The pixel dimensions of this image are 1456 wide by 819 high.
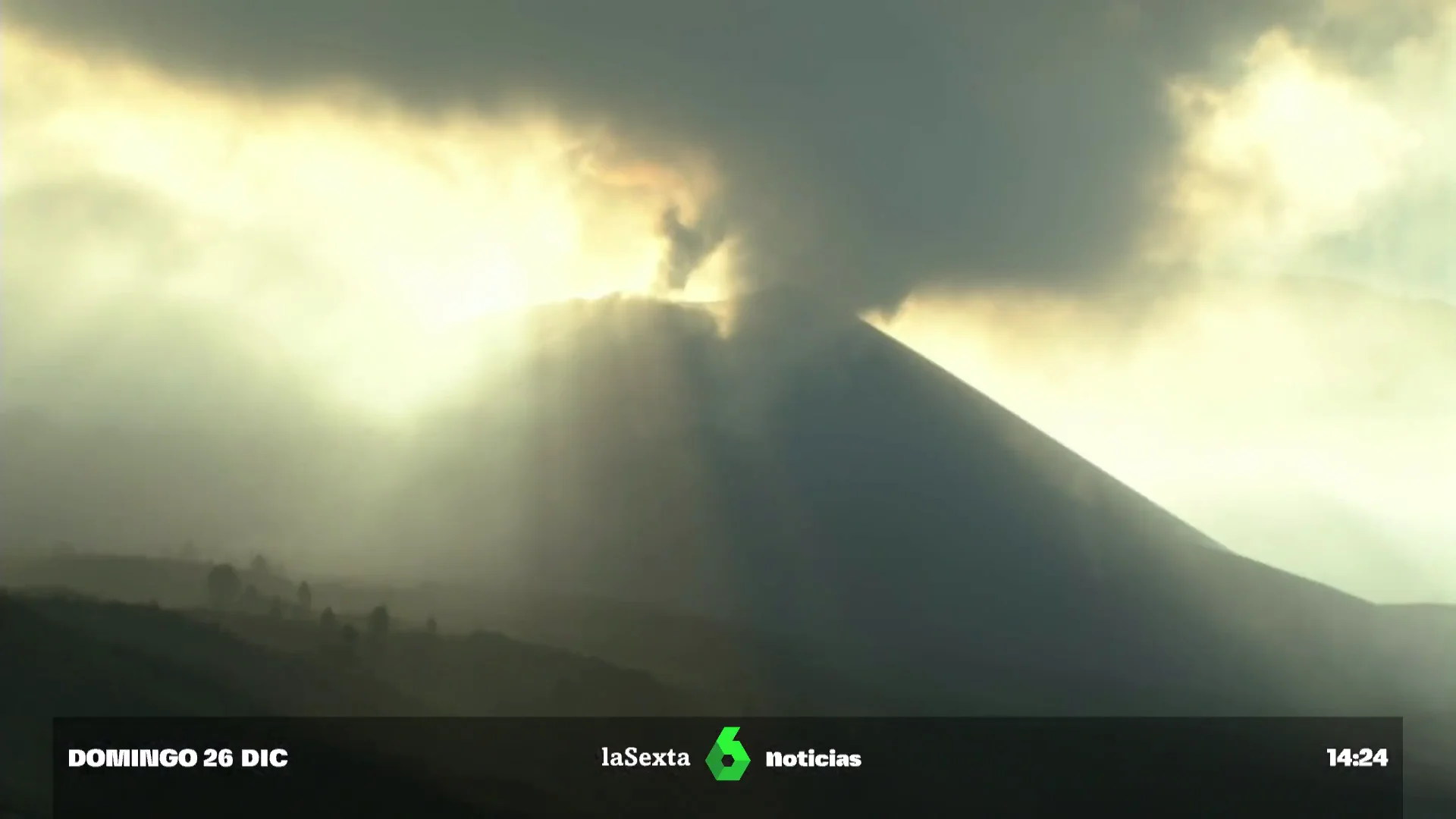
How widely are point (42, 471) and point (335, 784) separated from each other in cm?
441

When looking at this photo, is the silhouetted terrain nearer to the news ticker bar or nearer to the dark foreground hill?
the dark foreground hill

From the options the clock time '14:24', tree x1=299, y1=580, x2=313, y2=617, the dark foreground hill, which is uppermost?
tree x1=299, y1=580, x2=313, y2=617

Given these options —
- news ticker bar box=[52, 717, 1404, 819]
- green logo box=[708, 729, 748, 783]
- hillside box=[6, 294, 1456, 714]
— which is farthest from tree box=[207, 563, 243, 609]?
green logo box=[708, 729, 748, 783]

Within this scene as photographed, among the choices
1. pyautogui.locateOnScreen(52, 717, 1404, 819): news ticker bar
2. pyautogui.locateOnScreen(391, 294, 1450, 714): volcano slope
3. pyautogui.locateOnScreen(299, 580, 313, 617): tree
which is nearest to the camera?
pyautogui.locateOnScreen(52, 717, 1404, 819): news ticker bar

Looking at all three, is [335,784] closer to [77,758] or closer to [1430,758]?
[77,758]

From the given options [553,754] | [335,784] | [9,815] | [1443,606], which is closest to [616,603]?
[553,754]

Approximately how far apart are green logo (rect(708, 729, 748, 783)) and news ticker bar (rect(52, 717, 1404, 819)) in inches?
0.5

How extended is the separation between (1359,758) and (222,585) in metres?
10.3

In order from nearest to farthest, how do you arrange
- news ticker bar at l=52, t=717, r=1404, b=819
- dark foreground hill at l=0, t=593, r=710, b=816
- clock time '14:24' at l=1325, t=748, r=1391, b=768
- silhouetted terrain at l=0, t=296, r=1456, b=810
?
news ticker bar at l=52, t=717, r=1404, b=819
dark foreground hill at l=0, t=593, r=710, b=816
clock time '14:24' at l=1325, t=748, r=1391, b=768
silhouetted terrain at l=0, t=296, r=1456, b=810

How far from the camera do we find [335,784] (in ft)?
26.5

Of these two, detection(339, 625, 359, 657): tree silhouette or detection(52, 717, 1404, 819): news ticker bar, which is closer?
A: detection(52, 717, 1404, 819): news ticker bar

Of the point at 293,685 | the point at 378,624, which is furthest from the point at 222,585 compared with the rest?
the point at 378,624

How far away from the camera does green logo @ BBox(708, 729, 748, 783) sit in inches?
325

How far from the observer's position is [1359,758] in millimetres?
8430
